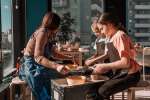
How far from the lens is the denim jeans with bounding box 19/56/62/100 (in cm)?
434

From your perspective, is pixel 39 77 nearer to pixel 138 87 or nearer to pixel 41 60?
pixel 41 60

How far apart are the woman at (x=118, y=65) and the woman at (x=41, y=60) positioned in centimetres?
44

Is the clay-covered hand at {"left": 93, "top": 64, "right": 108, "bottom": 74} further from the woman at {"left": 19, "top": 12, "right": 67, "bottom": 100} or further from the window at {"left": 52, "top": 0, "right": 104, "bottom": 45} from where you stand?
the window at {"left": 52, "top": 0, "right": 104, "bottom": 45}

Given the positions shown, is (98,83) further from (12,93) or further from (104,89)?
(12,93)

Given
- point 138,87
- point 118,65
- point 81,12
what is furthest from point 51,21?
point 81,12

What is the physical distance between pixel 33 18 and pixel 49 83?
5116 mm

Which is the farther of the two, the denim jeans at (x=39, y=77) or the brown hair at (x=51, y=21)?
the denim jeans at (x=39, y=77)

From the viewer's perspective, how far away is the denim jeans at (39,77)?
4.34 m

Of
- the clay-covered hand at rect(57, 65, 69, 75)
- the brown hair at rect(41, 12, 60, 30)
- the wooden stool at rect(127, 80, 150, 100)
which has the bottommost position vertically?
the wooden stool at rect(127, 80, 150, 100)

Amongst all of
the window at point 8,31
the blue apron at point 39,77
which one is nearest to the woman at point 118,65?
the blue apron at point 39,77

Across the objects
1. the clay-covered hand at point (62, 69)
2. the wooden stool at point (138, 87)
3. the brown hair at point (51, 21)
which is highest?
the brown hair at point (51, 21)

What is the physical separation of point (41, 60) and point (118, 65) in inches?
30.4

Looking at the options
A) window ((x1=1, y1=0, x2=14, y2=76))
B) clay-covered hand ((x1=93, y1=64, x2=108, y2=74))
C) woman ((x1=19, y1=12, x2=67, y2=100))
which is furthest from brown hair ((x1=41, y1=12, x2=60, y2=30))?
window ((x1=1, y1=0, x2=14, y2=76))

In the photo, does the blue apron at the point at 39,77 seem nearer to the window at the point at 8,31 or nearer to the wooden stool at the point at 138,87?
the wooden stool at the point at 138,87
